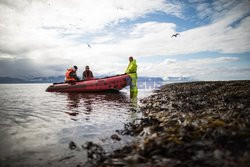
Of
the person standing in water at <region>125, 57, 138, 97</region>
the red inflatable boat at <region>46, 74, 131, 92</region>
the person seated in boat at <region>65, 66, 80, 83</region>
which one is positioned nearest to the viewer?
the person standing in water at <region>125, 57, 138, 97</region>

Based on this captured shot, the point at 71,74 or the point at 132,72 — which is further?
the point at 71,74

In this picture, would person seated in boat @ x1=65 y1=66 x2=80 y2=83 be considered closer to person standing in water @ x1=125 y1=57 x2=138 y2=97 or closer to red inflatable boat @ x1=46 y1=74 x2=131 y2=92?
red inflatable boat @ x1=46 y1=74 x2=131 y2=92

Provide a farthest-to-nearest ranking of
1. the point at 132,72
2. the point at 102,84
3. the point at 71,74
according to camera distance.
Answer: the point at 71,74 < the point at 102,84 < the point at 132,72

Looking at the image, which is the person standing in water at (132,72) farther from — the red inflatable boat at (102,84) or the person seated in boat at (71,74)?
the person seated in boat at (71,74)

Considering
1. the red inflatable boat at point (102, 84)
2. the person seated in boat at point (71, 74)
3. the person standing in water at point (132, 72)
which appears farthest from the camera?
the person seated in boat at point (71, 74)

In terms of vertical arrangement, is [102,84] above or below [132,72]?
below

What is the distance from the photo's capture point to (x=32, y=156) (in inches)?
150

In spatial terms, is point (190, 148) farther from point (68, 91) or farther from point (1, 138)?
point (68, 91)

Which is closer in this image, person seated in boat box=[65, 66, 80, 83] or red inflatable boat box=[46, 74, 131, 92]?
red inflatable boat box=[46, 74, 131, 92]

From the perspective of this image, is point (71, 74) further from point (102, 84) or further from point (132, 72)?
point (132, 72)

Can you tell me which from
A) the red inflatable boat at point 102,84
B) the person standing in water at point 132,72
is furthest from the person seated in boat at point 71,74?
the person standing in water at point 132,72

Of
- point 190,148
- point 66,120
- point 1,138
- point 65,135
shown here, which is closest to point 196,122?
point 190,148

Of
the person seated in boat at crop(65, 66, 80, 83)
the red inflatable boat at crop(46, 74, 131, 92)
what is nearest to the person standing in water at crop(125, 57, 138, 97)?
the red inflatable boat at crop(46, 74, 131, 92)

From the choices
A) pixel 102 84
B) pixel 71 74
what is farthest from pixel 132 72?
pixel 71 74
